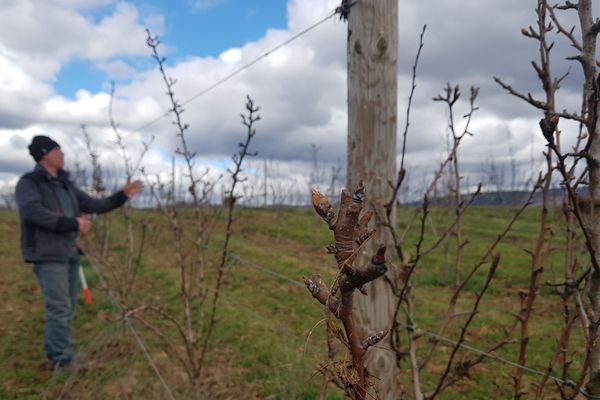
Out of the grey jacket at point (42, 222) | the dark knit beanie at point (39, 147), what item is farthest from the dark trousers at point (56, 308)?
the dark knit beanie at point (39, 147)

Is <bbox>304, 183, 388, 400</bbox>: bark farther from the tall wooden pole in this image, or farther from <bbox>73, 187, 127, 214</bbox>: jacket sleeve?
<bbox>73, 187, 127, 214</bbox>: jacket sleeve

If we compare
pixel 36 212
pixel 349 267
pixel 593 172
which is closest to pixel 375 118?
pixel 593 172

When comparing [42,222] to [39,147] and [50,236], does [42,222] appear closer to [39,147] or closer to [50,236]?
[50,236]

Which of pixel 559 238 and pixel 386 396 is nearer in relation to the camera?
pixel 386 396

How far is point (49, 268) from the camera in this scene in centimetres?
429

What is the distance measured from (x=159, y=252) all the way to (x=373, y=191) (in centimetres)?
1089

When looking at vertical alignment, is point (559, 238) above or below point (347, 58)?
below

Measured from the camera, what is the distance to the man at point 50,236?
4191 mm

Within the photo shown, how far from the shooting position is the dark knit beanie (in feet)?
14.3

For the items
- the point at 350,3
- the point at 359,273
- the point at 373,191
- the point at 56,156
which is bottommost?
the point at 359,273

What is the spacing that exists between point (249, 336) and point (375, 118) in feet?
13.1

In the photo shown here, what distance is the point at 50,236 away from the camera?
4293 mm

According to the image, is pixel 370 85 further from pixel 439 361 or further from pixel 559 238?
pixel 559 238

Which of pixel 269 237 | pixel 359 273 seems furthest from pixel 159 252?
pixel 359 273
